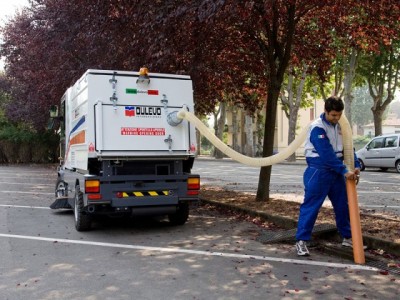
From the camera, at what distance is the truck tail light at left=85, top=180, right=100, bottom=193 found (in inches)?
285

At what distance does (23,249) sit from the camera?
6547 millimetres

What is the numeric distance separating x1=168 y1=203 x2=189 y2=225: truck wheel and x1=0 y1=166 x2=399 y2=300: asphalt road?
0.50 ft

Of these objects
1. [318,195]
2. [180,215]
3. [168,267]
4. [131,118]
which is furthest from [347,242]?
[131,118]

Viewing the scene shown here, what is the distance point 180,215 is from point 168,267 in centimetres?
280

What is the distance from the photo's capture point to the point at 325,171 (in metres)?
5.77

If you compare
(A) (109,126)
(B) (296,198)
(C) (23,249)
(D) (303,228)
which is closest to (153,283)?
(D) (303,228)

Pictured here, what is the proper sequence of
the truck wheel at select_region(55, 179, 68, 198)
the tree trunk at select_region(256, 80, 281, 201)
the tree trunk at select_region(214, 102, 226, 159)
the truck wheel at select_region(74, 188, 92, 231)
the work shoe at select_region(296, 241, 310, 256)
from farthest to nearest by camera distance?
the tree trunk at select_region(214, 102, 226, 159) < the tree trunk at select_region(256, 80, 281, 201) < the truck wheel at select_region(55, 179, 68, 198) < the truck wheel at select_region(74, 188, 92, 231) < the work shoe at select_region(296, 241, 310, 256)

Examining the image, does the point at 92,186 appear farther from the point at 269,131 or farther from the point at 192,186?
the point at 269,131

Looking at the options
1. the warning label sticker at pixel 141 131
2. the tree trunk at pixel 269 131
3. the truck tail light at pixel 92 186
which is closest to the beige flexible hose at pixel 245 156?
the warning label sticker at pixel 141 131

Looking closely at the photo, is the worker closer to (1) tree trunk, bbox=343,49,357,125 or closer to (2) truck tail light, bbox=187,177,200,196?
(2) truck tail light, bbox=187,177,200,196

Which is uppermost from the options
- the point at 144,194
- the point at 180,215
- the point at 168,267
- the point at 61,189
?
the point at 144,194

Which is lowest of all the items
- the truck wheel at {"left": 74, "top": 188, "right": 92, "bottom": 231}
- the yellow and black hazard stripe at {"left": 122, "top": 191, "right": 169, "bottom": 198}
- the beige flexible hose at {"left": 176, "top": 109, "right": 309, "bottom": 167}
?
the truck wheel at {"left": 74, "top": 188, "right": 92, "bottom": 231}

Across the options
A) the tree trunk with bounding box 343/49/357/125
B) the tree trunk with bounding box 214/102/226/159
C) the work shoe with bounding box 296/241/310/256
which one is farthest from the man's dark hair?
the tree trunk with bounding box 214/102/226/159

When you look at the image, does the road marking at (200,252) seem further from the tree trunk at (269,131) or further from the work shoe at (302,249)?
the tree trunk at (269,131)
